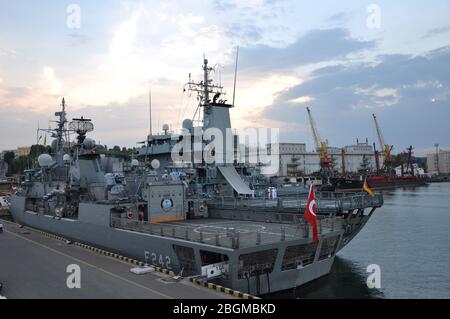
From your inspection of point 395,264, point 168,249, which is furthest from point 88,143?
point 395,264

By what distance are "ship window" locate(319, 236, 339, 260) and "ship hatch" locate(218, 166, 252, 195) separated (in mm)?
11534

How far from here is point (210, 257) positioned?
15352 mm

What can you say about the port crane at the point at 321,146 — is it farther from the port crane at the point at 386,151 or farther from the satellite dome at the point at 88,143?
the satellite dome at the point at 88,143

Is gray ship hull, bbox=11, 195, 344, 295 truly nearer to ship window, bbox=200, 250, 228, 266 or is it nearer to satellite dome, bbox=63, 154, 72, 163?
ship window, bbox=200, 250, 228, 266

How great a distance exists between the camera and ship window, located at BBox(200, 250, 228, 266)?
15073 millimetres

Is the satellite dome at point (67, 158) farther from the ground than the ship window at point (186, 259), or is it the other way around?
the satellite dome at point (67, 158)

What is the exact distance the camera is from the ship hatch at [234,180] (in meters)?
29.3

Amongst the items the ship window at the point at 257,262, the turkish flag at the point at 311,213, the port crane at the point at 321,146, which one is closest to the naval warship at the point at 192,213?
the ship window at the point at 257,262

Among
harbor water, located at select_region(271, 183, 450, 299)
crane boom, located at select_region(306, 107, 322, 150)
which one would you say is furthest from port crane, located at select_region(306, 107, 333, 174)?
harbor water, located at select_region(271, 183, 450, 299)

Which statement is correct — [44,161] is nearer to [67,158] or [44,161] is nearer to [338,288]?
[67,158]

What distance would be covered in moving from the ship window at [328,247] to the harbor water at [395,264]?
1.26 m
